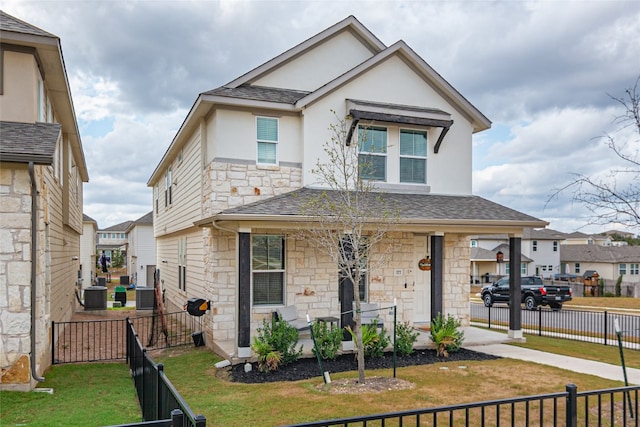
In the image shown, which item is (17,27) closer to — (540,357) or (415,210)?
(415,210)

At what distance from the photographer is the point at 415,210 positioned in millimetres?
12023

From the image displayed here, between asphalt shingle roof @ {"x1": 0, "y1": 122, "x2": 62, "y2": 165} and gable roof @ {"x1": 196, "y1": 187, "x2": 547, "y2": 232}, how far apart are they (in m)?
3.46

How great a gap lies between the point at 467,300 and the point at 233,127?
8544mm

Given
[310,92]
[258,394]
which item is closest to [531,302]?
[310,92]

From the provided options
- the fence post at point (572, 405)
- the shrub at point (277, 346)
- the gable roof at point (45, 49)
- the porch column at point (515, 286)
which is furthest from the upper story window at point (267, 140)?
the fence post at point (572, 405)

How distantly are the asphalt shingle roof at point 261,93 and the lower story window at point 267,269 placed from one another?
11.7 ft

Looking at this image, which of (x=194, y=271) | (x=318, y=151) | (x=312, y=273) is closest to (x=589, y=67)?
(x=318, y=151)

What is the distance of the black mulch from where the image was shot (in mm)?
9328

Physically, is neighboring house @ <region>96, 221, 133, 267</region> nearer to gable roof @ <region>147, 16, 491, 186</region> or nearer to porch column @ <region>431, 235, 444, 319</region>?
gable roof @ <region>147, 16, 491, 186</region>

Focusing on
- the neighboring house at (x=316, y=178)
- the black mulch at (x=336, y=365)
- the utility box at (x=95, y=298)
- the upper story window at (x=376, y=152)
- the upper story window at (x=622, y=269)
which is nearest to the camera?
the black mulch at (x=336, y=365)

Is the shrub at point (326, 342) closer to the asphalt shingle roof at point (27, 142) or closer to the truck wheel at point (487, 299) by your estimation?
the asphalt shingle roof at point (27, 142)

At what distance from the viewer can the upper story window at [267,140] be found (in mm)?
12445

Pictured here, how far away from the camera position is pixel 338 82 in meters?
12.9

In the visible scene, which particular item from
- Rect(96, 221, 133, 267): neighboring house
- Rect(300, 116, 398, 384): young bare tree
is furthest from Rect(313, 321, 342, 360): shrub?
Rect(96, 221, 133, 267): neighboring house
